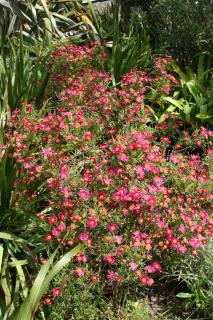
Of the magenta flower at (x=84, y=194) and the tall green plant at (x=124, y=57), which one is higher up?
the tall green plant at (x=124, y=57)

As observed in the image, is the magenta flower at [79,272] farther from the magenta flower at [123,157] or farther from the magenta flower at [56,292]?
the magenta flower at [123,157]

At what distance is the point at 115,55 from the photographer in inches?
153

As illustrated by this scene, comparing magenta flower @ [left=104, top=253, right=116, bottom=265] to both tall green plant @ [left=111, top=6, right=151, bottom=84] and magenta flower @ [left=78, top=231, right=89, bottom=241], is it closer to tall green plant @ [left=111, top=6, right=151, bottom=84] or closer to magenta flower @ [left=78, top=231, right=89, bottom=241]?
magenta flower @ [left=78, top=231, right=89, bottom=241]

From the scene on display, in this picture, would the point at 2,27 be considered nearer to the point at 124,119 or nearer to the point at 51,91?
the point at 51,91

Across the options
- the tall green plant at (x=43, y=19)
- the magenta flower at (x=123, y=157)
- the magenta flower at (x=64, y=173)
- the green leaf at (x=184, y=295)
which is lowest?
the green leaf at (x=184, y=295)

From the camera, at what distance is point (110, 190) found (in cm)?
235

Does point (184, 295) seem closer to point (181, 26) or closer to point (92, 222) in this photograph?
point (92, 222)

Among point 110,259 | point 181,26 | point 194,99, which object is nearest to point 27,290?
point 110,259

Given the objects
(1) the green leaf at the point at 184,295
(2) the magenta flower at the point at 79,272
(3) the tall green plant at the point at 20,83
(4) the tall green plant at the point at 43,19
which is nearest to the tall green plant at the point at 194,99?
(3) the tall green plant at the point at 20,83

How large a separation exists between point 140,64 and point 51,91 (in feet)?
3.21

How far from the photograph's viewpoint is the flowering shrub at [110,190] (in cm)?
212

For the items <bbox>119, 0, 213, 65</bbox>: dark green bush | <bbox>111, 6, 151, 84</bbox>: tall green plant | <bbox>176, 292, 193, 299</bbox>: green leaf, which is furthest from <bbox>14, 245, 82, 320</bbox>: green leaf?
<bbox>119, 0, 213, 65</bbox>: dark green bush

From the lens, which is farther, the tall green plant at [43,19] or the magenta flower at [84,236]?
the tall green plant at [43,19]

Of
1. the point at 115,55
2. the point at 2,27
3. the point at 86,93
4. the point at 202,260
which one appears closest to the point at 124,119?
the point at 86,93
